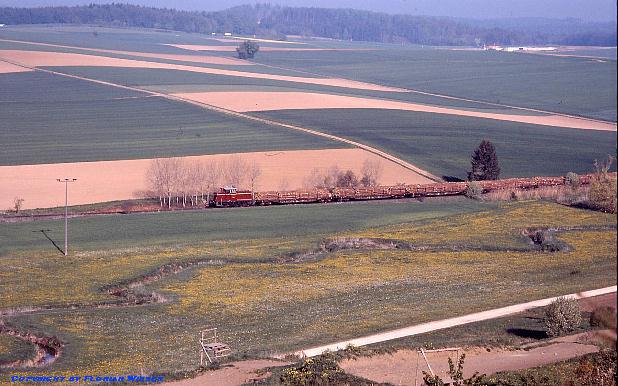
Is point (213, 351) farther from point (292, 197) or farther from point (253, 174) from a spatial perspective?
point (253, 174)

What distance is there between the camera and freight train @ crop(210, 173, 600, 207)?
59.7 meters

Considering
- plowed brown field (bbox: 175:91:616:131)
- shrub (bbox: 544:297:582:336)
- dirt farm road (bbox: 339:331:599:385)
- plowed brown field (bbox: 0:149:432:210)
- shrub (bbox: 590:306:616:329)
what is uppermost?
shrub (bbox: 590:306:616:329)

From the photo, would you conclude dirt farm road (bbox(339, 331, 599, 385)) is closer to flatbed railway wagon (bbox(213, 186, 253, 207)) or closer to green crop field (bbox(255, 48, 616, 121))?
flatbed railway wagon (bbox(213, 186, 253, 207))

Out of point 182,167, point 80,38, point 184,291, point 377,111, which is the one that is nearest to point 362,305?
point 184,291

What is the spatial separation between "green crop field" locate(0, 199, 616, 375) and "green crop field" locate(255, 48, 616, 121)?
33216 millimetres

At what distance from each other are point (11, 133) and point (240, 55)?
8701 cm

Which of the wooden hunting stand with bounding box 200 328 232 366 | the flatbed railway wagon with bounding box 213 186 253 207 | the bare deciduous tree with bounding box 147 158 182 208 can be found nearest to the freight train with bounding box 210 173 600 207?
the flatbed railway wagon with bounding box 213 186 253 207

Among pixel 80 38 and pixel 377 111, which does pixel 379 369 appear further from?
pixel 80 38

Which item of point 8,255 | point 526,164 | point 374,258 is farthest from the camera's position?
point 526,164

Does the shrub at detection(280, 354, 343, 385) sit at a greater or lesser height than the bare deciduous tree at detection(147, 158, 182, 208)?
lesser

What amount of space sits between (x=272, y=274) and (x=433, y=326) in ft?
35.5

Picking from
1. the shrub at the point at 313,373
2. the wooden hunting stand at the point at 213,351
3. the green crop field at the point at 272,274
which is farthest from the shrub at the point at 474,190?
the shrub at the point at 313,373

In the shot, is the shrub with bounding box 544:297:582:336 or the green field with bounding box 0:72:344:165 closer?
the shrub with bounding box 544:297:582:336

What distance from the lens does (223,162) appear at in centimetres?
6919
